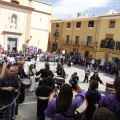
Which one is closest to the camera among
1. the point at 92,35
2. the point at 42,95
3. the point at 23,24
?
the point at 42,95

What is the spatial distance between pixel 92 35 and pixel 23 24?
10611mm

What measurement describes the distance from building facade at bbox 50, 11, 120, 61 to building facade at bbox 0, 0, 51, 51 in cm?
562

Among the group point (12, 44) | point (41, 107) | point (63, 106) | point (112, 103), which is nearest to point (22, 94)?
point (41, 107)

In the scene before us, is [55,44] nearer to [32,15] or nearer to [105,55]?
[32,15]

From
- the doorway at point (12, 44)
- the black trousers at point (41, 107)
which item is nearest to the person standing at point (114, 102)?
the black trousers at point (41, 107)

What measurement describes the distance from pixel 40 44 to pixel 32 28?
9.51ft

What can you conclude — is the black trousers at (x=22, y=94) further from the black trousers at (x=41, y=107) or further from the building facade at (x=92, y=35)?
the building facade at (x=92, y=35)

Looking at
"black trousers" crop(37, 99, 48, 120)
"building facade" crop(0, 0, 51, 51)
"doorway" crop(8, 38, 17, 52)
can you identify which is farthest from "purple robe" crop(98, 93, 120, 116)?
"doorway" crop(8, 38, 17, 52)

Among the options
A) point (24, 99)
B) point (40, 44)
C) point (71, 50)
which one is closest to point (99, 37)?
point (71, 50)

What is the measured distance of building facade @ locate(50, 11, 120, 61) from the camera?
90.0 feet

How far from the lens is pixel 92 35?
104 ft

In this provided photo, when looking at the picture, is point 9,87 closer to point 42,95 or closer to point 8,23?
point 42,95

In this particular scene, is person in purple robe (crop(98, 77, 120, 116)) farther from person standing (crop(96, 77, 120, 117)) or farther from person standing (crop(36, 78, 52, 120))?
person standing (crop(36, 78, 52, 120))

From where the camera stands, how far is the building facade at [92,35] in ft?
90.0
